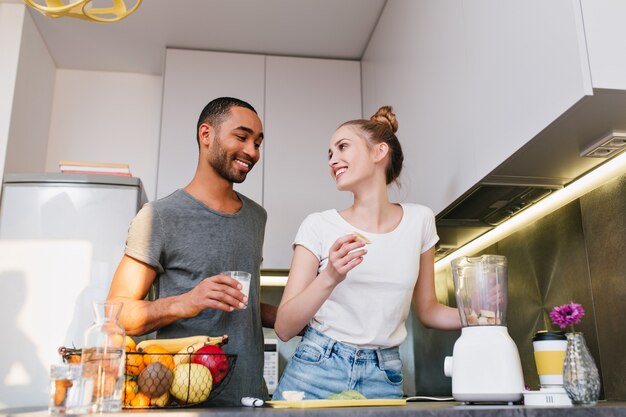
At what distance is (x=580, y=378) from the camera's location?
2.98ft

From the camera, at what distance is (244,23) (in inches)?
108

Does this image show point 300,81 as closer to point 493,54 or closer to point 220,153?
point 220,153

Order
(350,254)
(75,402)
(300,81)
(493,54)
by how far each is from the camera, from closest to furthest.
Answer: (75,402)
(350,254)
(493,54)
(300,81)

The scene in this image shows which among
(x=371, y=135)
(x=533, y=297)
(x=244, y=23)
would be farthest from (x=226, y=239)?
(x=244, y=23)

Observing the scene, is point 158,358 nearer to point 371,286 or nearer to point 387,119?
point 371,286

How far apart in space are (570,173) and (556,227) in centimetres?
27

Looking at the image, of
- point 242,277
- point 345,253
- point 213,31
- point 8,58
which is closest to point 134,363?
point 242,277

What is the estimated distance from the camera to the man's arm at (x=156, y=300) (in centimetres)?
117

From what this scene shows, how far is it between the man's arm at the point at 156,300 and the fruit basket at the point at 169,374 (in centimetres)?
11

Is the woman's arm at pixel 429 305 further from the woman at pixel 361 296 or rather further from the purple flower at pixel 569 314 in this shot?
the purple flower at pixel 569 314

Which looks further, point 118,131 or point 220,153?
point 118,131

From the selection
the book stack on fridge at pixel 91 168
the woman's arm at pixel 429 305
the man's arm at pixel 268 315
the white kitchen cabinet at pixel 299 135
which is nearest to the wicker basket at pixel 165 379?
the woman's arm at pixel 429 305

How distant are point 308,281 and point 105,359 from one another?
68cm

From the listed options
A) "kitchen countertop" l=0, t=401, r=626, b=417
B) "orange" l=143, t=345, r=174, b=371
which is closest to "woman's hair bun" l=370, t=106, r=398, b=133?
"orange" l=143, t=345, r=174, b=371
